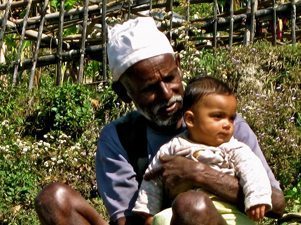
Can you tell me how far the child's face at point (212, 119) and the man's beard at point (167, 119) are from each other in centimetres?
12

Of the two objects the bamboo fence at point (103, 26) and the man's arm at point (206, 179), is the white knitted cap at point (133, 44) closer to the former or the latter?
the man's arm at point (206, 179)

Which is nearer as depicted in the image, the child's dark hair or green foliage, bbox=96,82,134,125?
the child's dark hair

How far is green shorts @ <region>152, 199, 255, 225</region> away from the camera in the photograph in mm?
4184

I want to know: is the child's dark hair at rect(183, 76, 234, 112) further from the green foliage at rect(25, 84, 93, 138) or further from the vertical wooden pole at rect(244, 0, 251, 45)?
the vertical wooden pole at rect(244, 0, 251, 45)

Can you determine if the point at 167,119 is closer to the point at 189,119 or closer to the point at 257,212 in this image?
the point at 189,119

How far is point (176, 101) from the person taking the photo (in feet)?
14.8

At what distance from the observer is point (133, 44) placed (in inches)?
185

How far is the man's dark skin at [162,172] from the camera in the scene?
14.1 feet

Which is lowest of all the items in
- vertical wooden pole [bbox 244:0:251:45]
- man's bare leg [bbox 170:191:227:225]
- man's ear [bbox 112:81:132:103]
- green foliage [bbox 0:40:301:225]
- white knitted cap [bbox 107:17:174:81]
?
green foliage [bbox 0:40:301:225]

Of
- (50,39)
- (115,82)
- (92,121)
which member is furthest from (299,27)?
(115,82)

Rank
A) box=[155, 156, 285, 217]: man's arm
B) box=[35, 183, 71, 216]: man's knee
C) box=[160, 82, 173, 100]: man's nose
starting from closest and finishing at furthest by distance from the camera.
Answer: box=[155, 156, 285, 217]: man's arm
box=[160, 82, 173, 100]: man's nose
box=[35, 183, 71, 216]: man's knee

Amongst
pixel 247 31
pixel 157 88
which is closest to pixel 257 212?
pixel 157 88

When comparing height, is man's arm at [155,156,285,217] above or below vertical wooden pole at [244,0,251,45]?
below

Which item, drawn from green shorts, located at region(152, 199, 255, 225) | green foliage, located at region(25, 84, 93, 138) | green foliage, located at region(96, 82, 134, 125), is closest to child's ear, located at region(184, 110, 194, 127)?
green shorts, located at region(152, 199, 255, 225)
